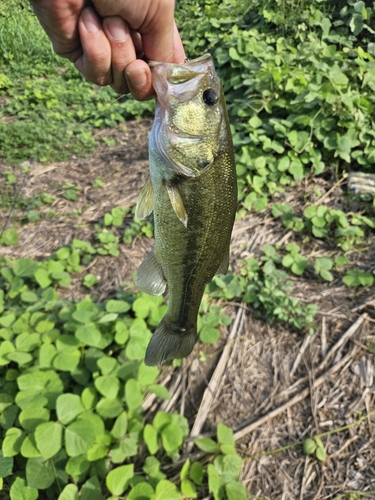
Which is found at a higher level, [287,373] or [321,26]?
[321,26]

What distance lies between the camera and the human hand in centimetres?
156

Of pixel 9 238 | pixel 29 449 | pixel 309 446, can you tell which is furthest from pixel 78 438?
pixel 9 238

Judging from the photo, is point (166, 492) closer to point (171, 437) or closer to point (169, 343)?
point (171, 437)

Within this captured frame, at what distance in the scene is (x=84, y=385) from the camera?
2400 millimetres

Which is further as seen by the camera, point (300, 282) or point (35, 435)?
point (300, 282)

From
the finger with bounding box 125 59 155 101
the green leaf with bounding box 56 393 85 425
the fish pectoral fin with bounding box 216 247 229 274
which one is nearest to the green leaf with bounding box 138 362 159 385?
the green leaf with bounding box 56 393 85 425

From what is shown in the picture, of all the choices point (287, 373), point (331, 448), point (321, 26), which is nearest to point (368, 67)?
point (321, 26)

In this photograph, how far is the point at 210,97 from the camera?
61.1 inches

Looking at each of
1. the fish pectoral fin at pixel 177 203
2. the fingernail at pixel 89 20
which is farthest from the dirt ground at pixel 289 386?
the fingernail at pixel 89 20

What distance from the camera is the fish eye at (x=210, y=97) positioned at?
155 cm

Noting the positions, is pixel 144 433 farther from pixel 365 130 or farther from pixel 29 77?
pixel 29 77

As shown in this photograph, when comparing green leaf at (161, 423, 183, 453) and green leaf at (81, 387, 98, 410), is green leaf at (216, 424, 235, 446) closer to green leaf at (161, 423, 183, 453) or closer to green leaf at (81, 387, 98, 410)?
green leaf at (161, 423, 183, 453)

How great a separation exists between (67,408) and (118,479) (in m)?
0.45

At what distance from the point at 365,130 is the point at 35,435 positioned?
3.92 metres
